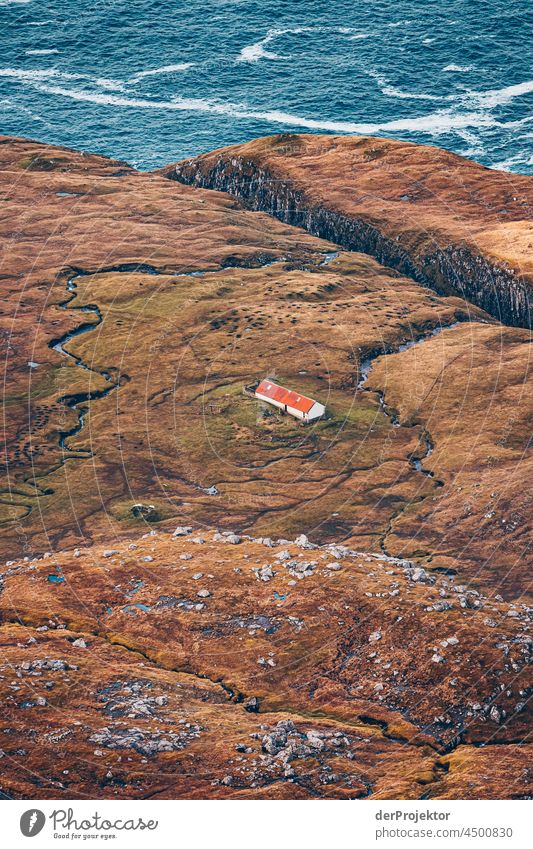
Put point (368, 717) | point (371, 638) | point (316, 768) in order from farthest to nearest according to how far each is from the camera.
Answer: point (371, 638), point (368, 717), point (316, 768)

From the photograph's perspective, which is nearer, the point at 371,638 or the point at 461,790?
the point at 461,790

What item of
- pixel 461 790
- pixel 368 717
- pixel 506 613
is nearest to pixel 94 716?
pixel 368 717

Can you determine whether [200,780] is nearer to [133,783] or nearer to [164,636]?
[133,783]
